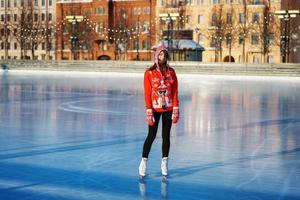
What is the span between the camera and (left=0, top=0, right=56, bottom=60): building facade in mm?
73625

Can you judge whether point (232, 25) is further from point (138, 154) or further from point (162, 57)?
point (162, 57)

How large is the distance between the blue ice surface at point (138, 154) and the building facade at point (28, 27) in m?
59.3

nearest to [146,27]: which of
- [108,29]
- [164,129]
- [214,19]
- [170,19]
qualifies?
[108,29]

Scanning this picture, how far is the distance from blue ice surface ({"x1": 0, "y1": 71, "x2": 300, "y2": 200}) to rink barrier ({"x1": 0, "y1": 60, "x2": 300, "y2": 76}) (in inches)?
1043

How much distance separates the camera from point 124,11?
7756 cm

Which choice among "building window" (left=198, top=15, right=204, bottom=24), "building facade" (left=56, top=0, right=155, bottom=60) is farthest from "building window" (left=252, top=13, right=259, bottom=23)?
"building facade" (left=56, top=0, right=155, bottom=60)

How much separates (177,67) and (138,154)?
37.7m

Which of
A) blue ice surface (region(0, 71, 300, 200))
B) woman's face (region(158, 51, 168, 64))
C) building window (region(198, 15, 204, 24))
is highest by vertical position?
building window (region(198, 15, 204, 24))

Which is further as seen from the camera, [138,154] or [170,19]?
[170,19]

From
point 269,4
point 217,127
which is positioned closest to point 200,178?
point 217,127

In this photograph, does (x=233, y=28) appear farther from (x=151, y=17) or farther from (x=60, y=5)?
(x=60, y=5)

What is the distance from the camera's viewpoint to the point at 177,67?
46.2 meters

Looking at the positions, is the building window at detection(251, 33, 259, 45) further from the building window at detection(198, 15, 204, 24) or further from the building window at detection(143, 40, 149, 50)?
the building window at detection(143, 40, 149, 50)

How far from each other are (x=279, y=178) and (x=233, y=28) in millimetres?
58420
